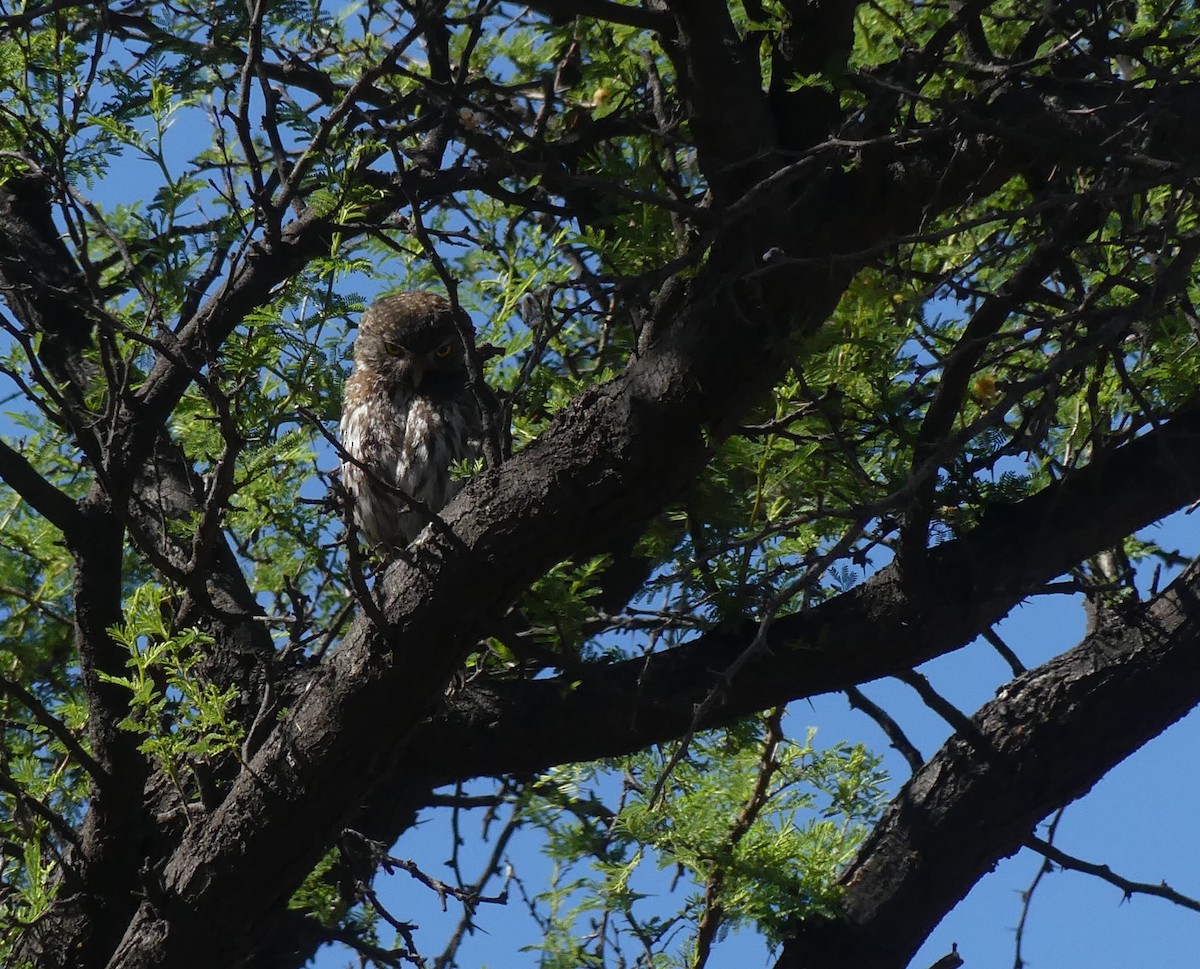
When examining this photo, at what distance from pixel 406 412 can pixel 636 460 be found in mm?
2137

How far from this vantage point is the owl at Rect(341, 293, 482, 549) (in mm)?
4887

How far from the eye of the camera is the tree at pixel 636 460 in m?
3.10

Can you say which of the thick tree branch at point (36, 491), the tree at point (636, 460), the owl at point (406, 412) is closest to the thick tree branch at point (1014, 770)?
the tree at point (636, 460)

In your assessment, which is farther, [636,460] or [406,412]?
[406,412]

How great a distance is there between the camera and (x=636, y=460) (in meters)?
3.11

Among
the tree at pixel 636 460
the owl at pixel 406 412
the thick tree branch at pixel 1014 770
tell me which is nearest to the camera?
the tree at pixel 636 460

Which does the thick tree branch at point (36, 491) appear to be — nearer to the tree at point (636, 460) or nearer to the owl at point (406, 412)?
the tree at point (636, 460)

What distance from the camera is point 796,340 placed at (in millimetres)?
3074

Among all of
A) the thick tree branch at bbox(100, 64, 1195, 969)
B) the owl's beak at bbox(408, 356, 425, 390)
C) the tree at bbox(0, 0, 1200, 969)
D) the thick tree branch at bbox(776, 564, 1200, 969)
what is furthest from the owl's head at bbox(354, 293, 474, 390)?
the thick tree branch at bbox(776, 564, 1200, 969)

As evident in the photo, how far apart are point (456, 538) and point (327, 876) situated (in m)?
1.71

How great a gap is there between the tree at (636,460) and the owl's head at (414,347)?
0.79m

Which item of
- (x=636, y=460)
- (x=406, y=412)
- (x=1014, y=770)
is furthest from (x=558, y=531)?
(x=406, y=412)

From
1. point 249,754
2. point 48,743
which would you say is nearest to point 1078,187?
point 249,754

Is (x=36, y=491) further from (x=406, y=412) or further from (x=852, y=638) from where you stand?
(x=852, y=638)
